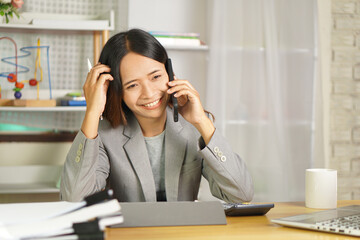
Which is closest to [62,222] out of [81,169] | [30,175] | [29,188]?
[81,169]

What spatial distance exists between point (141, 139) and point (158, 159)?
10 centimetres

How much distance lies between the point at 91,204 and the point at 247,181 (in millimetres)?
768

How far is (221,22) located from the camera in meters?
3.03

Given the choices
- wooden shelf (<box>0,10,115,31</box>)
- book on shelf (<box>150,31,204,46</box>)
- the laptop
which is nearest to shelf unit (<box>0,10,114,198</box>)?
wooden shelf (<box>0,10,115,31</box>)

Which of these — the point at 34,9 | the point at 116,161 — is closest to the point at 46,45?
the point at 34,9

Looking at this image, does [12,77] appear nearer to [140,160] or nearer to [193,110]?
[140,160]

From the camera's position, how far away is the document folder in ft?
3.52

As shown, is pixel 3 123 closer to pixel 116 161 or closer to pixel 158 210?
pixel 116 161

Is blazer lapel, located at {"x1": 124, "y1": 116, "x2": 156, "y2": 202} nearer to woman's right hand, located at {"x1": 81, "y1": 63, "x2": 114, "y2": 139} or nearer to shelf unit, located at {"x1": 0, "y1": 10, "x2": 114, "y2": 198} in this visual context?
woman's right hand, located at {"x1": 81, "y1": 63, "x2": 114, "y2": 139}

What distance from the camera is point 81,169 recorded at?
1.46 m

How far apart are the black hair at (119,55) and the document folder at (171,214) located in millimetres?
597

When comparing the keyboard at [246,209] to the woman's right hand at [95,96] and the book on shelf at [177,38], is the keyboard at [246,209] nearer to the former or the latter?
the woman's right hand at [95,96]

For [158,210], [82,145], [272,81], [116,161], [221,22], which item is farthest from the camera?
[221,22]

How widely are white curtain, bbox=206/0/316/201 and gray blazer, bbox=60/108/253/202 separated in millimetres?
1229
